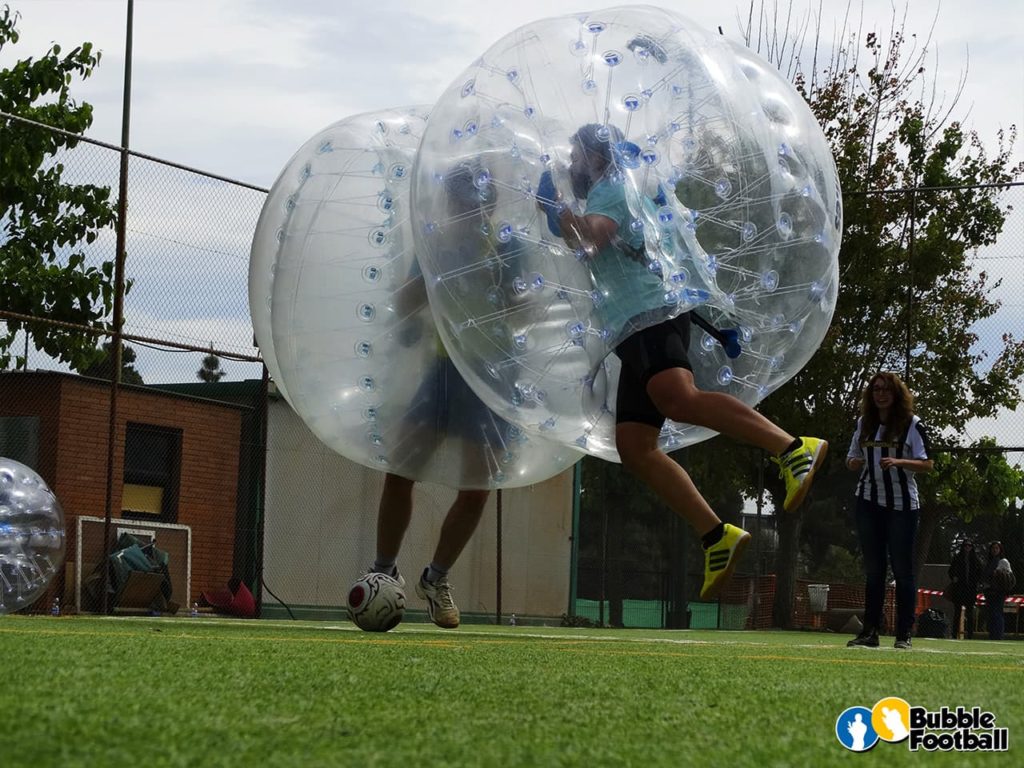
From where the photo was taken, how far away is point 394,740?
1872mm

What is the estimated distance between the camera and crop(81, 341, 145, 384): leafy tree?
9719 millimetres

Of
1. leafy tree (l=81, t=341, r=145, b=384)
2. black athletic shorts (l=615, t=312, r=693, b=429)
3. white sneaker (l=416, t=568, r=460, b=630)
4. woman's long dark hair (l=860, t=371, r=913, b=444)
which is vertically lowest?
white sneaker (l=416, t=568, r=460, b=630)

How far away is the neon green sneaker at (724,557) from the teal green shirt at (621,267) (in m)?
0.70

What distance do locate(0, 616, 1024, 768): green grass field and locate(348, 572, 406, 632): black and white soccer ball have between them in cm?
165

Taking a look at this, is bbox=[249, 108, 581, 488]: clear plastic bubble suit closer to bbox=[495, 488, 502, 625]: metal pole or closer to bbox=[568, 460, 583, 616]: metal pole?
bbox=[495, 488, 502, 625]: metal pole

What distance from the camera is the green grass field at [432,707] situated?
1.76 meters

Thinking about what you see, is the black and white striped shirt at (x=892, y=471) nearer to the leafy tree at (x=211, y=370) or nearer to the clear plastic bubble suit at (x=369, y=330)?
the clear plastic bubble suit at (x=369, y=330)

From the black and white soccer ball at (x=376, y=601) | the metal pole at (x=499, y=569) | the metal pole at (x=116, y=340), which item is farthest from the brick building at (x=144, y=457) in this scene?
the black and white soccer ball at (x=376, y=601)

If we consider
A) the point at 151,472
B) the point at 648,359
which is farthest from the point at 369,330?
the point at 151,472

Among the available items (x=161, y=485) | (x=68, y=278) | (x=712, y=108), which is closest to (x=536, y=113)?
(x=712, y=108)

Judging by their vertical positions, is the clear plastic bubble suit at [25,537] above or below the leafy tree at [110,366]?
below

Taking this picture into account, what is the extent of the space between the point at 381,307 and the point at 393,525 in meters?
0.96

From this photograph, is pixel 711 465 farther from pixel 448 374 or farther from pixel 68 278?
pixel 448 374

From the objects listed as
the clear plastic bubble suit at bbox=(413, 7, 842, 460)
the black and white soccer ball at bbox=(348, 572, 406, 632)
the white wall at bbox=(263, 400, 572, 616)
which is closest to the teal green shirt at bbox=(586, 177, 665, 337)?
the clear plastic bubble suit at bbox=(413, 7, 842, 460)
